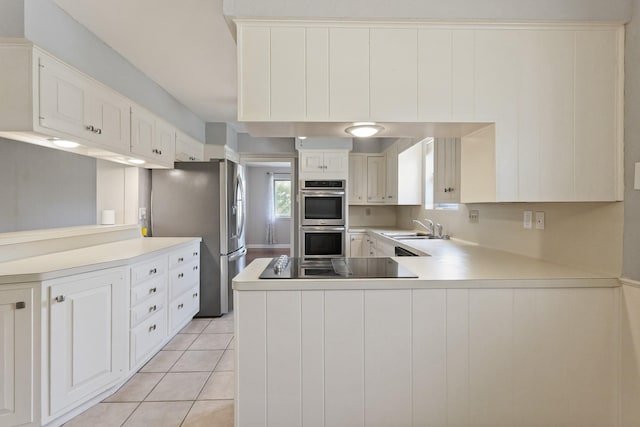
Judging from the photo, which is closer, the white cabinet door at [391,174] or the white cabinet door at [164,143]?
the white cabinet door at [164,143]

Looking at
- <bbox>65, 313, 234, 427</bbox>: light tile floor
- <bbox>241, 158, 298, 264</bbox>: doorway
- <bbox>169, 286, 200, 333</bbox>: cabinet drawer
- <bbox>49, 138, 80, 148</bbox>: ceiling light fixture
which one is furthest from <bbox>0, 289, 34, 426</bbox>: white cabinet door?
<bbox>241, 158, 298, 264</bbox>: doorway

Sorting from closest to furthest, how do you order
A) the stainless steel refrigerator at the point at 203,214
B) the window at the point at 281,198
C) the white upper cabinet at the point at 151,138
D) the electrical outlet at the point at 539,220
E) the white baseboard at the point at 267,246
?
the electrical outlet at the point at 539,220
the white upper cabinet at the point at 151,138
the stainless steel refrigerator at the point at 203,214
the white baseboard at the point at 267,246
the window at the point at 281,198

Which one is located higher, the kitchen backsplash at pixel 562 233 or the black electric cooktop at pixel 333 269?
the kitchen backsplash at pixel 562 233

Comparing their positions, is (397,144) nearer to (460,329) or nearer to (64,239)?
(460,329)

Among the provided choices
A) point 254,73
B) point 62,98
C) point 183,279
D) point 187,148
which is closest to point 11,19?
point 62,98

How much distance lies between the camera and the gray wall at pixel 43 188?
2.18 metres

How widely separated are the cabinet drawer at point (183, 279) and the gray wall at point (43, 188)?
887 millimetres

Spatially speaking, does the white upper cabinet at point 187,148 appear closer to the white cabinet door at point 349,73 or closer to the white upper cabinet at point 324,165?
the white upper cabinet at point 324,165

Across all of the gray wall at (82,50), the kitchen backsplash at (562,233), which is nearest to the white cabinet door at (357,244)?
the kitchen backsplash at (562,233)

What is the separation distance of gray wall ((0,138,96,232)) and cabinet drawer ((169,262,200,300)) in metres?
0.89

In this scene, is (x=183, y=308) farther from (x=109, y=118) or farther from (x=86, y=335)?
(x=109, y=118)

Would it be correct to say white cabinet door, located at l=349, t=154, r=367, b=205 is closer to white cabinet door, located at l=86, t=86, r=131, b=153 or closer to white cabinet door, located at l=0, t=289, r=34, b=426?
white cabinet door, located at l=86, t=86, r=131, b=153

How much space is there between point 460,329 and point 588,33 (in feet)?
4.93

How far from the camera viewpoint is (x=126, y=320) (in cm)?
229
